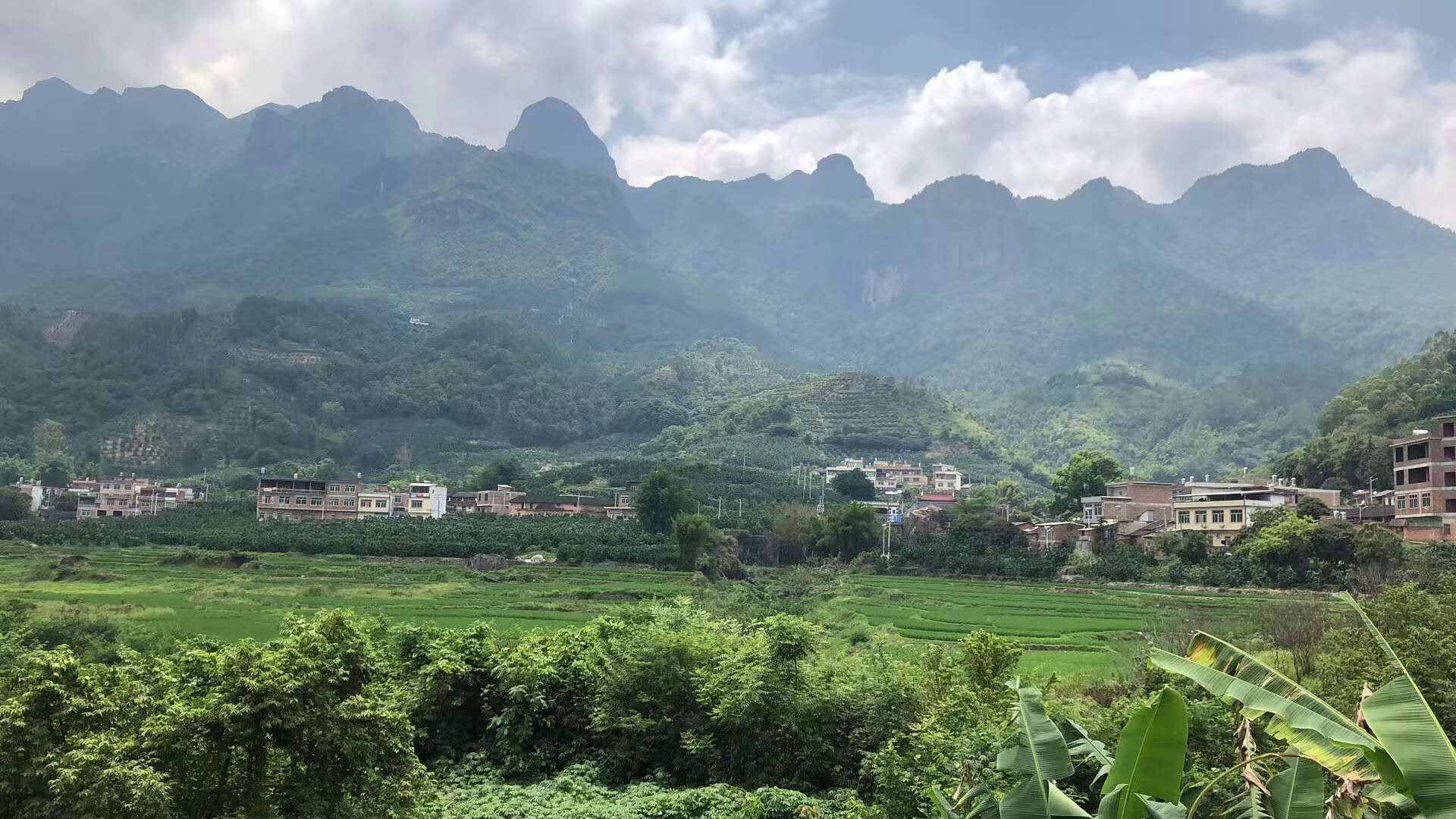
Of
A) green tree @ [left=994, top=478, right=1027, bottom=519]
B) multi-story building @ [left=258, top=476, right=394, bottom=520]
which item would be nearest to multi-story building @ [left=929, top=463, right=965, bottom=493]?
green tree @ [left=994, top=478, right=1027, bottom=519]

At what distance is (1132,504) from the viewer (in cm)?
6256

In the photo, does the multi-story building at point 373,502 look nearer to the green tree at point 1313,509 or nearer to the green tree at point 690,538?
the green tree at point 690,538

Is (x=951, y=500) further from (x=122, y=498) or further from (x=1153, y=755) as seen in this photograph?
(x=1153, y=755)

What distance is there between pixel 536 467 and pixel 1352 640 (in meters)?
109

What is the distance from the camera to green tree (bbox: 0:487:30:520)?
2554 inches

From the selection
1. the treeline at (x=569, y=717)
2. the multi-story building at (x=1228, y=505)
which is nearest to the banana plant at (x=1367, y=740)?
the treeline at (x=569, y=717)

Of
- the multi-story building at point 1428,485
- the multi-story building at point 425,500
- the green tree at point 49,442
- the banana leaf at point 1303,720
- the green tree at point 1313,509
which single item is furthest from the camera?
the green tree at point 49,442

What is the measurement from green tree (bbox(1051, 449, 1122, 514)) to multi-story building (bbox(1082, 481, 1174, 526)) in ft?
26.1

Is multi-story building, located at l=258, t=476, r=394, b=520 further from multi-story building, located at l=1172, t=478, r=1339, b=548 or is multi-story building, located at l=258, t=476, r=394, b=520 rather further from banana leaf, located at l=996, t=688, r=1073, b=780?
banana leaf, located at l=996, t=688, r=1073, b=780

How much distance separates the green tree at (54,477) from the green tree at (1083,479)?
83.0 m

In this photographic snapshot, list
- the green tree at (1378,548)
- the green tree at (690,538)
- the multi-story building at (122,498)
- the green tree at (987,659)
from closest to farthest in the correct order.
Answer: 1. the green tree at (987,659)
2. the green tree at (1378,548)
3. the green tree at (690,538)
4. the multi-story building at (122,498)

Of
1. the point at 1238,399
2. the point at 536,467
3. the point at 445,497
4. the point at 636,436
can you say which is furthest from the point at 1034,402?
the point at 445,497

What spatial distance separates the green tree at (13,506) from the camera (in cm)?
6488

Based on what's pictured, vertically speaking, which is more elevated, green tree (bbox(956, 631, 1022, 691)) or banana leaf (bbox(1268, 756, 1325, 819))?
banana leaf (bbox(1268, 756, 1325, 819))
